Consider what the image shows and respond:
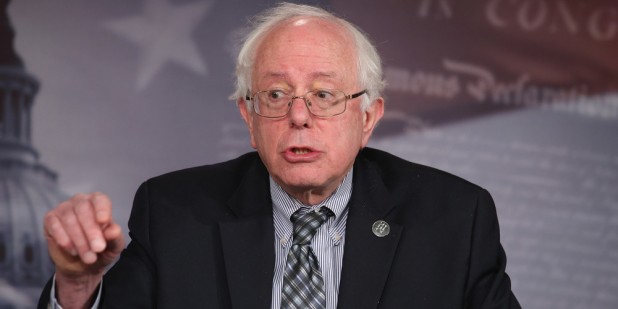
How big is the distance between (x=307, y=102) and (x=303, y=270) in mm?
439

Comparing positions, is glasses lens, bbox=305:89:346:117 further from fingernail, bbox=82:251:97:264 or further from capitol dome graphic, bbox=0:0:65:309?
capitol dome graphic, bbox=0:0:65:309

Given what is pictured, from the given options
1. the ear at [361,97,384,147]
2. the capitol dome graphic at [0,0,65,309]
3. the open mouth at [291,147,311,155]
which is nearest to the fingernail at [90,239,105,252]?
the open mouth at [291,147,311,155]

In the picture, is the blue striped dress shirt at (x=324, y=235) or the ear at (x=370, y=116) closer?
the blue striped dress shirt at (x=324, y=235)

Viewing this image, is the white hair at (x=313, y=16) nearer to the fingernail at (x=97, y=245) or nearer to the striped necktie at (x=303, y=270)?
the striped necktie at (x=303, y=270)

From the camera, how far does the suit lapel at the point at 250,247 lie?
8.09ft

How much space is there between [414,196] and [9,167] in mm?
1941

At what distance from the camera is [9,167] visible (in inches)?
154

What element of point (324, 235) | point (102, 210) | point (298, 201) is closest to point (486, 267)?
point (324, 235)

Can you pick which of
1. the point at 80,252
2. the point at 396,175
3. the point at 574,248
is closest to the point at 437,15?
the point at 574,248

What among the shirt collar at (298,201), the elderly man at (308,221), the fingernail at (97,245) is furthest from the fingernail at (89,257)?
the shirt collar at (298,201)

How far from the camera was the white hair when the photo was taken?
8.70ft

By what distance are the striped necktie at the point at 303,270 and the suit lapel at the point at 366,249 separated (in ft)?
0.21

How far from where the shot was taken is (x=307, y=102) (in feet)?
8.31

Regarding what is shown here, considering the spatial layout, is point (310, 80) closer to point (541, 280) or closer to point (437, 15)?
point (437, 15)
